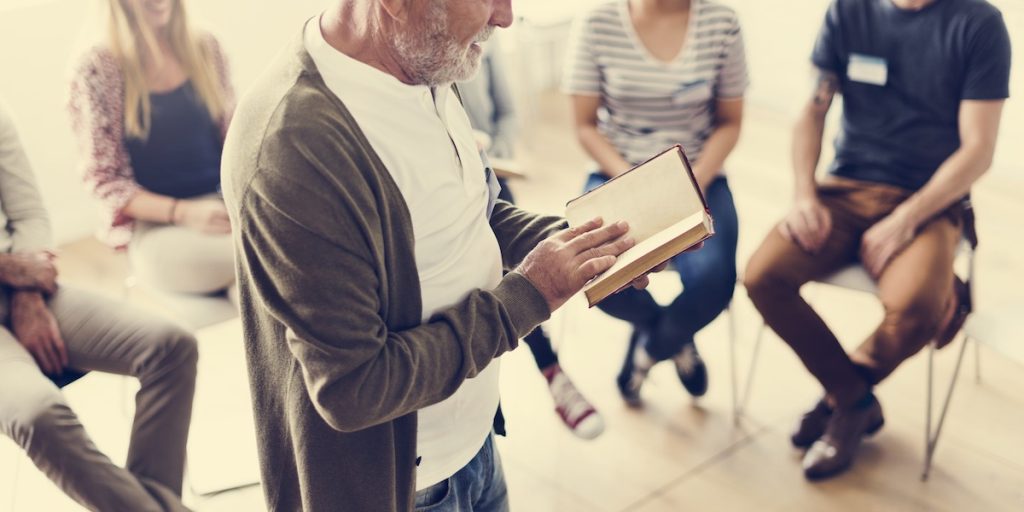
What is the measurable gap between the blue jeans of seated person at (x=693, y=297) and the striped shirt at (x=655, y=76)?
0.22m

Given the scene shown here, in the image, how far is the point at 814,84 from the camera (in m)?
2.71

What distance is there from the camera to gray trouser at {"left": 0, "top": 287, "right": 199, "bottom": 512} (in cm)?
206

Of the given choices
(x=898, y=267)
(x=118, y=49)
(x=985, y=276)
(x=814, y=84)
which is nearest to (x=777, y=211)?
(x=985, y=276)

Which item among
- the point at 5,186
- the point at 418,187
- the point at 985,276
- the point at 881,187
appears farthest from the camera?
the point at 985,276

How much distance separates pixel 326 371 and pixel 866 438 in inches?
76.0

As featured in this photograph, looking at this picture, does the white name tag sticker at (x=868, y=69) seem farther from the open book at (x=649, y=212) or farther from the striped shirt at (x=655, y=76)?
the open book at (x=649, y=212)

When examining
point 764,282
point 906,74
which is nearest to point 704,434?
point 764,282

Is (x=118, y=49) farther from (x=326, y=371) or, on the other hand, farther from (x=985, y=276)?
(x=985, y=276)

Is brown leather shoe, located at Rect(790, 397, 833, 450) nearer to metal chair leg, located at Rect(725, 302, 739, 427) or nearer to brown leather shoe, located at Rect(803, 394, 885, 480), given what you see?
brown leather shoe, located at Rect(803, 394, 885, 480)

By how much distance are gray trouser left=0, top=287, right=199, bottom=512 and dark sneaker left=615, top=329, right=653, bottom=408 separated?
116 centimetres

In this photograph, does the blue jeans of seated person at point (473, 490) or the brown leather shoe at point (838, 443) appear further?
the brown leather shoe at point (838, 443)

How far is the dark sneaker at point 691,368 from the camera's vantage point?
108 inches

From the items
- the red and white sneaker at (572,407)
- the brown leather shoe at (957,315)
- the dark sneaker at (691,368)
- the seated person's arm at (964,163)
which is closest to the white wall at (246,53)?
the seated person's arm at (964,163)

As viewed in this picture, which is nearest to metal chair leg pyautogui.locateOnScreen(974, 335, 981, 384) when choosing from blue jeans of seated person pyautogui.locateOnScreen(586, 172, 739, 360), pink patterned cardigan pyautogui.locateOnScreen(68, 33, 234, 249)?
blue jeans of seated person pyautogui.locateOnScreen(586, 172, 739, 360)
